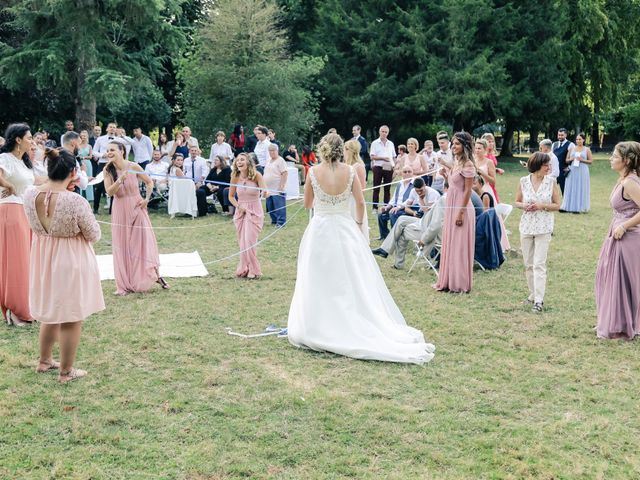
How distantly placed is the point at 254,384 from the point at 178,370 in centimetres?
75

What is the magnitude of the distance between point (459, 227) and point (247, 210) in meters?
2.91

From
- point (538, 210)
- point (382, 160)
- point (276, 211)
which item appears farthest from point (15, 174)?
point (382, 160)

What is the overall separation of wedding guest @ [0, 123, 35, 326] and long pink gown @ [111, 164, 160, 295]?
137 centimetres

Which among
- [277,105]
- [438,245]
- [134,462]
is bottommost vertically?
[134,462]

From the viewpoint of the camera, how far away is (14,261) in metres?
7.09

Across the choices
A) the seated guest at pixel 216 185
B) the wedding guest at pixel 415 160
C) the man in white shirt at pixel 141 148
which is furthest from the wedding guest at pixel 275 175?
the man in white shirt at pixel 141 148

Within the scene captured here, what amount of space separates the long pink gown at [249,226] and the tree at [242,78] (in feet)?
51.8

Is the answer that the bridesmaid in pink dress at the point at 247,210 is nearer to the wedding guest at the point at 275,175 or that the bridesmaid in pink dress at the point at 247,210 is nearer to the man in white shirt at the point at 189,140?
the wedding guest at the point at 275,175

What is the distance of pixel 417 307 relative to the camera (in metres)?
7.94

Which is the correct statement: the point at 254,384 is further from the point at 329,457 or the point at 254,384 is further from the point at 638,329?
the point at 638,329

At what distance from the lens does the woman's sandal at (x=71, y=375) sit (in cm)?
549

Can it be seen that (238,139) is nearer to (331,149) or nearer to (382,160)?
(382,160)

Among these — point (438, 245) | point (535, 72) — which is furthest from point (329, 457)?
point (535, 72)

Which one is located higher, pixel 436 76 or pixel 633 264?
pixel 436 76
